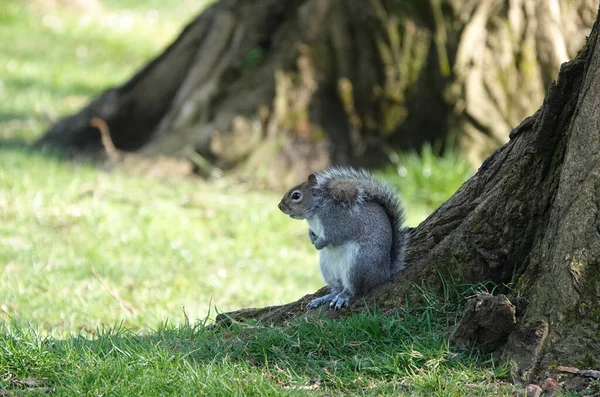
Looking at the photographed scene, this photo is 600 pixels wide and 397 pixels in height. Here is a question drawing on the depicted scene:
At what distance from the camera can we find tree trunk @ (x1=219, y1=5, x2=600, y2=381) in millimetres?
3414

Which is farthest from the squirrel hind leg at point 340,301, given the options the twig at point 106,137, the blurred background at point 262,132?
the twig at point 106,137

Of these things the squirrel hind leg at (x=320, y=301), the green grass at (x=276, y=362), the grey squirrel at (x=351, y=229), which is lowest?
the green grass at (x=276, y=362)

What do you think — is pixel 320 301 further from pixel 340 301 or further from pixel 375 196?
pixel 375 196

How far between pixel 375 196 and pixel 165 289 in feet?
7.58

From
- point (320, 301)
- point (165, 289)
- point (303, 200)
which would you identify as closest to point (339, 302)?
point (320, 301)

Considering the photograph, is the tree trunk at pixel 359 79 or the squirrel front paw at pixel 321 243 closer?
the squirrel front paw at pixel 321 243

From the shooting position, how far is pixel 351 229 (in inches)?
171

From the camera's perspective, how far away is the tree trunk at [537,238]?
3.41m

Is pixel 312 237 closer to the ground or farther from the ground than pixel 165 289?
closer to the ground

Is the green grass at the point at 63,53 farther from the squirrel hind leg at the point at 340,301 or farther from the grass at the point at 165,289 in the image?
the squirrel hind leg at the point at 340,301

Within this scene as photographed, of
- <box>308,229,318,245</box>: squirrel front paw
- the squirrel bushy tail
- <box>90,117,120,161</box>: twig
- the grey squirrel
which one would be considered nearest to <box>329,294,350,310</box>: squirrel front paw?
the grey squirrel

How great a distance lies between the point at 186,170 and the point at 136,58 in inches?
261

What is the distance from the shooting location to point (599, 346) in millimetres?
3346

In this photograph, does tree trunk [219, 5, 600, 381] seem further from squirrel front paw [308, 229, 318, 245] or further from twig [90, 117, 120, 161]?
twig [90, 117, 120, 161]
